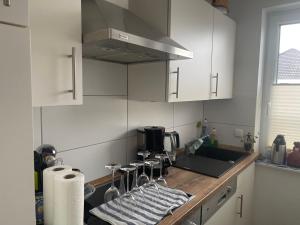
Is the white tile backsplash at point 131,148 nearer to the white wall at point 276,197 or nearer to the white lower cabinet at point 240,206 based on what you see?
the white lower cabinet at point 240,206

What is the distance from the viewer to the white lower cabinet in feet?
4.99

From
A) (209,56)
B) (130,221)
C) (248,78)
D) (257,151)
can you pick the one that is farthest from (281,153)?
(130,221)

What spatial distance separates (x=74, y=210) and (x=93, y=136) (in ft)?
2.08

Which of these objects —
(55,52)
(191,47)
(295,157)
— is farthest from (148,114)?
(295,157)

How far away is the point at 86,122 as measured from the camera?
4.39 ft

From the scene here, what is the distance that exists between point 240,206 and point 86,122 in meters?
1.41

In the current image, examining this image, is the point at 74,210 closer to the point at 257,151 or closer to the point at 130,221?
the point at 130,221

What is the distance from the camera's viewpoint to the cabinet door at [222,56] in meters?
1.82

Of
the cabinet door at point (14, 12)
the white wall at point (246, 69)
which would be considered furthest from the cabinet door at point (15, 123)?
the white wall at point (246, 69)

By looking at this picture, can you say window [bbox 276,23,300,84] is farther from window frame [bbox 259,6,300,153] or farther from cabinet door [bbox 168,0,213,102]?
cabinet door [bbox 168,0,213,102]

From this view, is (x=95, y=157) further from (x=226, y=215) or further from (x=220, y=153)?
(x=220, y=153)

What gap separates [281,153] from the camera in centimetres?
205

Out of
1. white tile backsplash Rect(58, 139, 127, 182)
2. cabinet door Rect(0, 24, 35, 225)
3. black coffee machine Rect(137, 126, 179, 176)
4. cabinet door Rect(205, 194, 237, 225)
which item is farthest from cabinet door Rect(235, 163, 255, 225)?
cabinet door Rect(0, 24, 35, 225)

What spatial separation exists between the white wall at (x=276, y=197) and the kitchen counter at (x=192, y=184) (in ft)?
1.48
